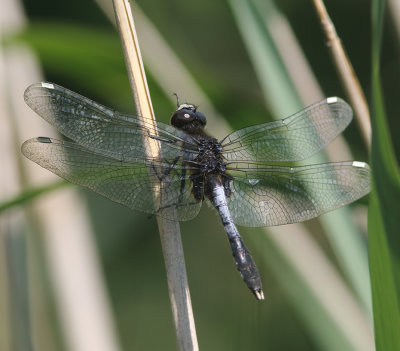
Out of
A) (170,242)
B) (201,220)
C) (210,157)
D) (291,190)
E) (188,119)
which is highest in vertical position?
(201,220)

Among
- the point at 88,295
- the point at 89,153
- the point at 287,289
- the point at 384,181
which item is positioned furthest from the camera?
the point at 88,295

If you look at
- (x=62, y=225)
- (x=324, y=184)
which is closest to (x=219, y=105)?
(x=324, y=184)

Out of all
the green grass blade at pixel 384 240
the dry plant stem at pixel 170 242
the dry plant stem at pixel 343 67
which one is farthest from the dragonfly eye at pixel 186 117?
the green grass blade at pixel 384 240

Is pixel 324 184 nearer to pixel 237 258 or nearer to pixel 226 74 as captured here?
pixel 237 258

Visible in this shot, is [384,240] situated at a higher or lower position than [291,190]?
lower

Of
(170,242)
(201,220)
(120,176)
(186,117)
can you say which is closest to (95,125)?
(120,176)

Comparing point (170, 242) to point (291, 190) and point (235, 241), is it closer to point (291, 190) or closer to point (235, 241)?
point (235, 241)

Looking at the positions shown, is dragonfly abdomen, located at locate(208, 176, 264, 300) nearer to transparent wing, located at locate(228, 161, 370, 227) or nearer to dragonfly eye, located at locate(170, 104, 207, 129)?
transparent wing, located at locate(228, 161, 370, 227)
